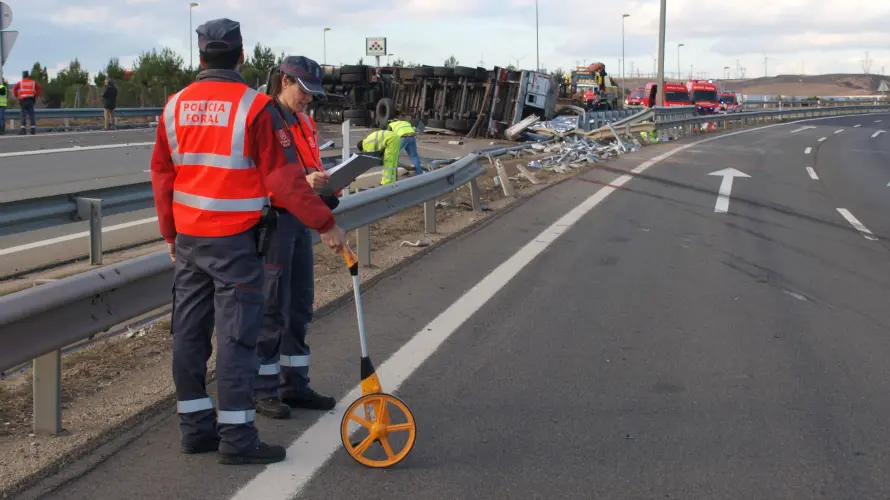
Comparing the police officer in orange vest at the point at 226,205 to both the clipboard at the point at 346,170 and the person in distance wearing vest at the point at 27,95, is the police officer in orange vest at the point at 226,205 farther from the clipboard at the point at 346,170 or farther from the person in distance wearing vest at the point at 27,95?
the person in distance wearing vest at the point at 27,95

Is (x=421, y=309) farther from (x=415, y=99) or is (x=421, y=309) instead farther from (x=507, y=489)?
(x=415, y=99)

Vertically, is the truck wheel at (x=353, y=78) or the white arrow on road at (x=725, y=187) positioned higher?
the truck wheel at (x=353, y=78)

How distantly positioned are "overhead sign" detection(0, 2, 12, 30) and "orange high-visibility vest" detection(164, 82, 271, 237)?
17724mm

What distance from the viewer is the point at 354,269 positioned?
192 inches

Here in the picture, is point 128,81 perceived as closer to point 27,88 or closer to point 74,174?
point 27,88

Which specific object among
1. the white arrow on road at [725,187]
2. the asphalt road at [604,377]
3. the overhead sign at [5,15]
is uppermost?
the overhead sign at [5,15]

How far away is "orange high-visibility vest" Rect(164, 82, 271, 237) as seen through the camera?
4457 mm

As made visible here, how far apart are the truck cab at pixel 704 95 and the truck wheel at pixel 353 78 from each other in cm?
2911

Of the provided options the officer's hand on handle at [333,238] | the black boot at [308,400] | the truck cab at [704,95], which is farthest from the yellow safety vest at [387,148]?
the truck cab at [704,95]

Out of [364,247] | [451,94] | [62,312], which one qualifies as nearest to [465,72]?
[451,94]

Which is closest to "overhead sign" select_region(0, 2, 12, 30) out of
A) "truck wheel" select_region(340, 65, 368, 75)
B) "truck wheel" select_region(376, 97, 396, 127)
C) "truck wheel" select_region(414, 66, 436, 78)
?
"truck wheel" select_region(376, 97, 396, 127)

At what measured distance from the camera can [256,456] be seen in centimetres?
455

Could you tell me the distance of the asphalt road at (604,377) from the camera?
4.41 meters

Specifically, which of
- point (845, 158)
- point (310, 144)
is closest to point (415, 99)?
point (845, 158)
